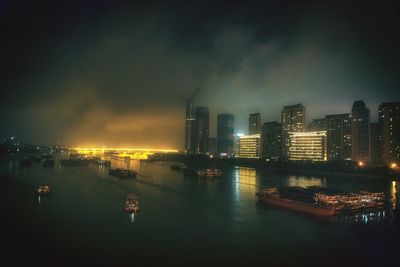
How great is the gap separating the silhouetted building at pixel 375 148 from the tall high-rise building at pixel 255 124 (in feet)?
218

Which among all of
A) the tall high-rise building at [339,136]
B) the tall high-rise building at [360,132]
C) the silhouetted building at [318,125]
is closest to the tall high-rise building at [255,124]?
the silhouetted building at [318,125]

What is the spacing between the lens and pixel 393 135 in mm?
88688

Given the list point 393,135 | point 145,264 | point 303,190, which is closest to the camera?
point 145,264

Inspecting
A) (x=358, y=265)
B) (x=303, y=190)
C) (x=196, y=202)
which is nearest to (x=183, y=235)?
(x=358, y=265)

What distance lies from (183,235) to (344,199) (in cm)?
1998

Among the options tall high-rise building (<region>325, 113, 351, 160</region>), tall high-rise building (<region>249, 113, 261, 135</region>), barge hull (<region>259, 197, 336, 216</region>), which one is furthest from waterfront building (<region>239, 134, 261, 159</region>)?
barge hull (<region>259, 197, 336, 216</region>)

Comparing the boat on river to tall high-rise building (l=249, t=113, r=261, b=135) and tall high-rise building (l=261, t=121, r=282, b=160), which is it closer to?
tall high-rise building (l=261, t=121, r=282, b=160)

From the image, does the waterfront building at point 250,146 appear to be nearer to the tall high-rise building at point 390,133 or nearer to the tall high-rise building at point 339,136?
the tall high-rise building at point 339,136

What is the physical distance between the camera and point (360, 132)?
327 ft

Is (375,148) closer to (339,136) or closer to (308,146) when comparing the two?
(339,136)

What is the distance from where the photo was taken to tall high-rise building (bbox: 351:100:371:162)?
322 ft

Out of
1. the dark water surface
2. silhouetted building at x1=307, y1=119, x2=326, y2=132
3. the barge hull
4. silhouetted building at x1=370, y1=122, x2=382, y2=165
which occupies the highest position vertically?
silhouetted building at x1=307, y1=119, x2=326, y2=132

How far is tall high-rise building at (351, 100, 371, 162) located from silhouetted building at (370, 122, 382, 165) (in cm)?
169

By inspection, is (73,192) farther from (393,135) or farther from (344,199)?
(393,135)
